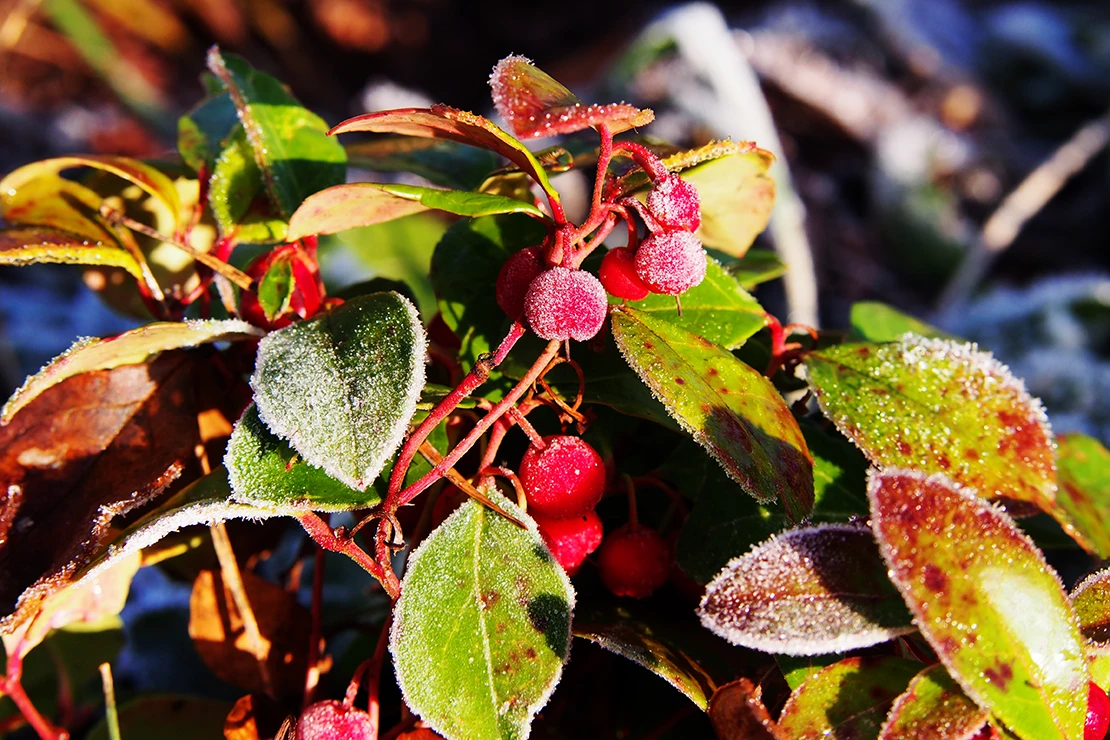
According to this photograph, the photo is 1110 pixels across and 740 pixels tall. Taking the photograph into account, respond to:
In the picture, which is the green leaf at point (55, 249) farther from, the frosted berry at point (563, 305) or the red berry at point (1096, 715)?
the red berry at point (1096, 715)

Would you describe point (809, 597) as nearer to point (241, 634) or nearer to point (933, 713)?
point (933, 713)

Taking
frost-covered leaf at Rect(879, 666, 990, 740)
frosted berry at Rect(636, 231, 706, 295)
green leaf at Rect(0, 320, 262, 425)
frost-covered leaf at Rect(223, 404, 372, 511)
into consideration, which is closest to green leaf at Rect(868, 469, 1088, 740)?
frost-covered leaf at Rect(879, 666, 990, 740)

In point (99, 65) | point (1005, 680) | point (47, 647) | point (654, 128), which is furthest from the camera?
point (99, 65)

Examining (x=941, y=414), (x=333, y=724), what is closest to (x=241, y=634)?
(x=333, y=724)

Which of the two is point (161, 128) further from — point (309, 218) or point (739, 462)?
point (739, 462)

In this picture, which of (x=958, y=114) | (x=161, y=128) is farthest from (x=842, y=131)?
(x=161, y=128)

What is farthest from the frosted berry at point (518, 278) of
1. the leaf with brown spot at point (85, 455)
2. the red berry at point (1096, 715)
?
the red berry at point (1096, 715)
